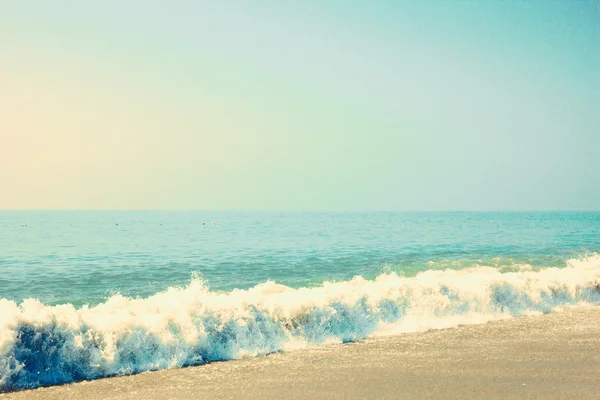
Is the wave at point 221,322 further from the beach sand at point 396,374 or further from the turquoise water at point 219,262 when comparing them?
the turquoise water at point 219,262

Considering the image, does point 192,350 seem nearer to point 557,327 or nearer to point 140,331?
point 140,331

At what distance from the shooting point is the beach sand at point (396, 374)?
678cm

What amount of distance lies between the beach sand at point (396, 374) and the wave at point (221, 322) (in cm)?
47

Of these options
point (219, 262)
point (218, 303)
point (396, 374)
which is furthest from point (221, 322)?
point (219, 262)

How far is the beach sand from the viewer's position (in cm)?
678

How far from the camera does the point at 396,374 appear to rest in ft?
24.8

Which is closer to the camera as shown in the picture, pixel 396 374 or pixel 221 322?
pixel 396 374

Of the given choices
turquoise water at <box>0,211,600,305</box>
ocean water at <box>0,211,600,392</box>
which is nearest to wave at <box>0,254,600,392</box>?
ocean water at <box>0,211,600,392</box>

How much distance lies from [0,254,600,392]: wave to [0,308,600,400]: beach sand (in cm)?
47

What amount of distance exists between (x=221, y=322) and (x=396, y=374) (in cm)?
372

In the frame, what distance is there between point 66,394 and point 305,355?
401cm

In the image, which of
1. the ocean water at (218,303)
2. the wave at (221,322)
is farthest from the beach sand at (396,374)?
the ocean water at (218,303)

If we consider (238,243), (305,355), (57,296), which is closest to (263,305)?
(305,355)

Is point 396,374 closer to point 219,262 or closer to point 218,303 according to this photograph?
point 218,303
